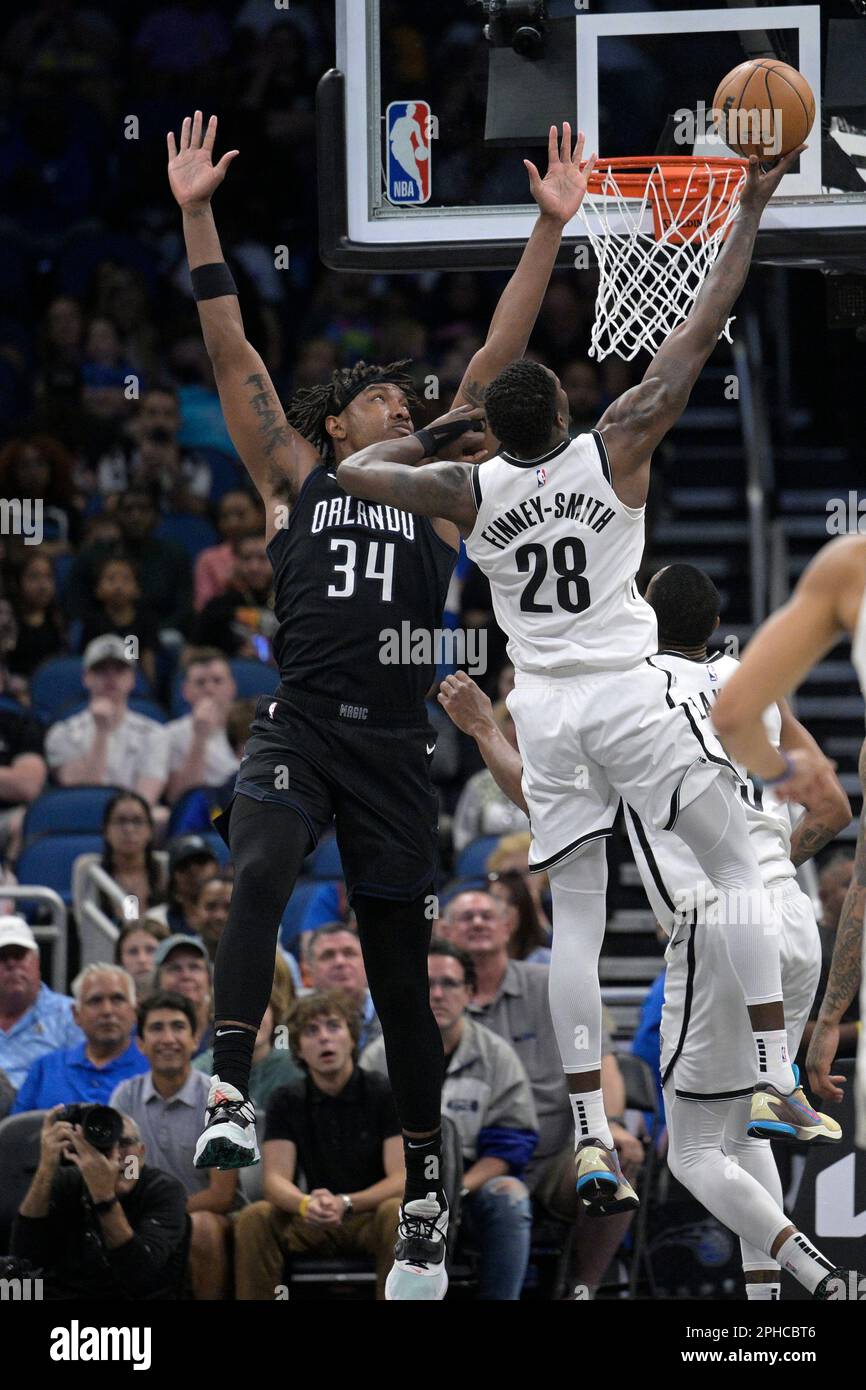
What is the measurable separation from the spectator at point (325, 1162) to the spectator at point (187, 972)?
0.62 m

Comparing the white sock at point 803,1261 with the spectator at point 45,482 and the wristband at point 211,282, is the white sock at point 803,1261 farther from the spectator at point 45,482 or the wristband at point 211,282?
the spectator at point 45,482

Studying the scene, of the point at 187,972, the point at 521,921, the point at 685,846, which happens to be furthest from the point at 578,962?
the point at 521,921

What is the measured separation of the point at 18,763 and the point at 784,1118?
612 cm

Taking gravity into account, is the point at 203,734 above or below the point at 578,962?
A: above

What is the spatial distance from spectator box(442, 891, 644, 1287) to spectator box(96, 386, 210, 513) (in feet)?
15.3

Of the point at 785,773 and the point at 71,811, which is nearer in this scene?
the point at 785,773

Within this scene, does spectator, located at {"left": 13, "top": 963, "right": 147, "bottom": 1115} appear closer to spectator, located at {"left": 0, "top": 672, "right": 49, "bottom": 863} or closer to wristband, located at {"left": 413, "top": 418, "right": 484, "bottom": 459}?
spectator, located at {"left": 0, "top": 672, "right": 49, "bottom": 863}

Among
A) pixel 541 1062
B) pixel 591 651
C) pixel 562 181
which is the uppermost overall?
pixel 562 181

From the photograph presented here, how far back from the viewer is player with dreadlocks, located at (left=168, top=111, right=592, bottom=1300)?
250 inches

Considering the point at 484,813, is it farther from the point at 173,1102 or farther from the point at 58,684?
the point at 173,1102

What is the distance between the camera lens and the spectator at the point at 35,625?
12086 millimetres

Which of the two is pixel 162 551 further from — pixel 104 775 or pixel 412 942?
pixel 412 942

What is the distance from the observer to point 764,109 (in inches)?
257

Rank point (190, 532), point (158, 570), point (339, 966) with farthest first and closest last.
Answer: point (190, 532), point (158, 570), point (339, 966)
